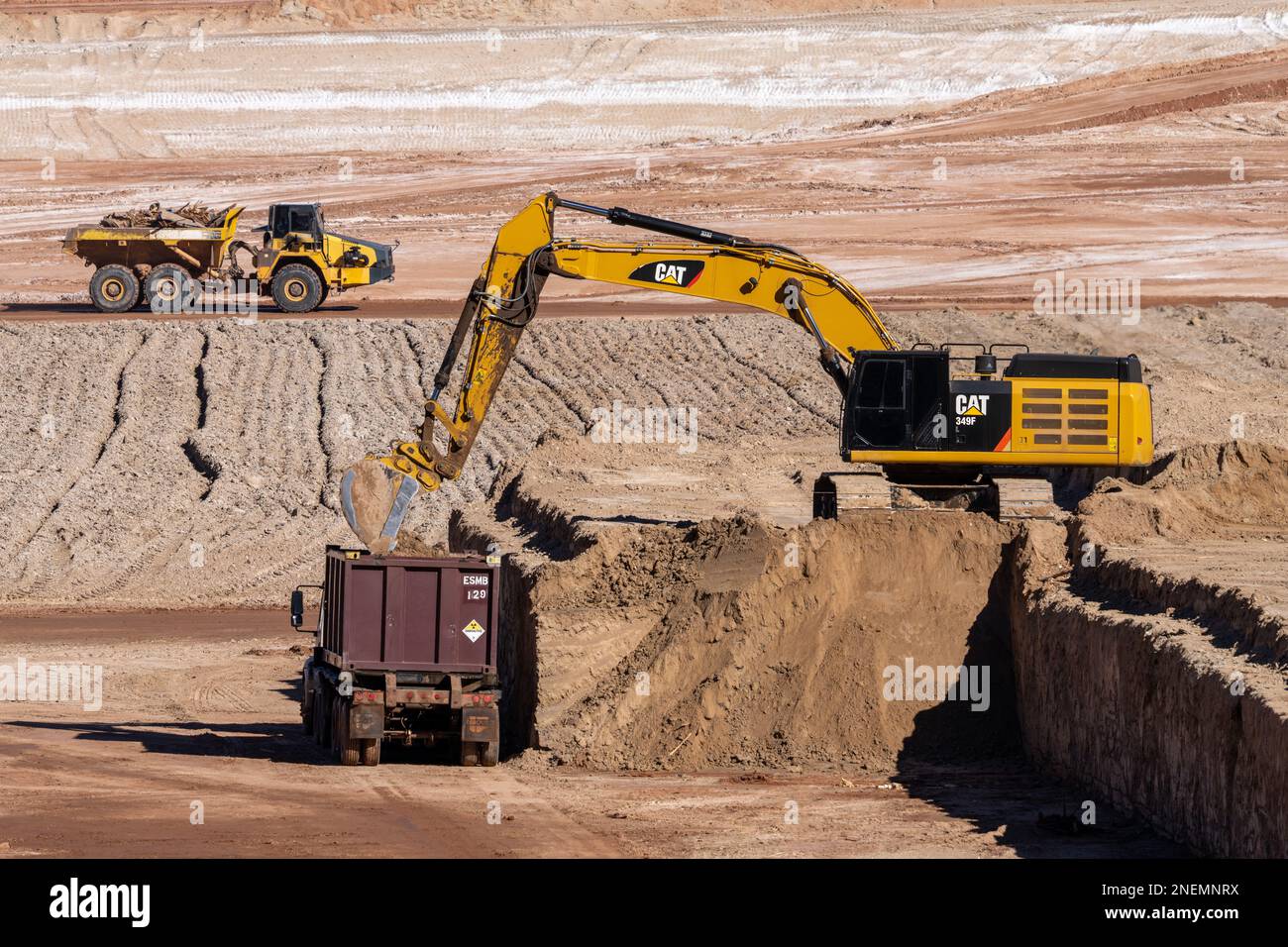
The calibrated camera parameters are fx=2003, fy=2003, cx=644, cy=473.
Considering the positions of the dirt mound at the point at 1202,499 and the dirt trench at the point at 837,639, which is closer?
the dirt trench at the point at 837,639

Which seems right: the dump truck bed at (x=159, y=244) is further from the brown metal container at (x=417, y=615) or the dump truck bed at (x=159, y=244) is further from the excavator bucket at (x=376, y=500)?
the brown metal container at (x=417, y=615)

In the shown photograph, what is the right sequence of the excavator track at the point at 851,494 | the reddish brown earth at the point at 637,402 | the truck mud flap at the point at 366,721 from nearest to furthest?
the reddish brown earth at the point at 637,402 → the truck mud flap at the point at 366,721 → the excavator track at the point at 851,494

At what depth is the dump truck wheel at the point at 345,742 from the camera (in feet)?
60.9

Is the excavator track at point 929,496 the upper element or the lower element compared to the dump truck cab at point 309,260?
lower

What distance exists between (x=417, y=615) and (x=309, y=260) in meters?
23.6

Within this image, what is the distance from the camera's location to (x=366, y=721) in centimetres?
1839

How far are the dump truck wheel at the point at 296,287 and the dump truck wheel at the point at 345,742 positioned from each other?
23.5m

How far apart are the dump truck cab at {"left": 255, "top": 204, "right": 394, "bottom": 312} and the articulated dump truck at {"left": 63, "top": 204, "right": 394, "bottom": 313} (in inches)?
0.8

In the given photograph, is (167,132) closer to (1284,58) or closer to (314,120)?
(314,120)

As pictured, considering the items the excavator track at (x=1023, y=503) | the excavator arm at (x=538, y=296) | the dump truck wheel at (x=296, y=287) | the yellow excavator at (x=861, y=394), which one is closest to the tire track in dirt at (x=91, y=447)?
the dump truck wheel at (x=296, y=287)

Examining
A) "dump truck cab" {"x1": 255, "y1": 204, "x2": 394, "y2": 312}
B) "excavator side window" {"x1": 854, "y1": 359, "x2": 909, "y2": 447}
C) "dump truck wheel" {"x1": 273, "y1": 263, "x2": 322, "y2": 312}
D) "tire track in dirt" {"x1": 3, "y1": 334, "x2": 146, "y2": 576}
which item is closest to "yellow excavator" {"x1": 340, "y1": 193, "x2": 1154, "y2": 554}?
"excavator side window" {"x1": 854, "y1": 359, "x2": 909, "y2": 447}

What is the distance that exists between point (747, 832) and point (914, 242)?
1326 inches

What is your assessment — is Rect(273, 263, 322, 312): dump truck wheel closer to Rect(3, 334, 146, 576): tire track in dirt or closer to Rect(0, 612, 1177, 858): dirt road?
Rect(3, 334, 146, 576): tire track in dirt

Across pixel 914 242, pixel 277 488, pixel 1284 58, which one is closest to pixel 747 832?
pixel 277 488
